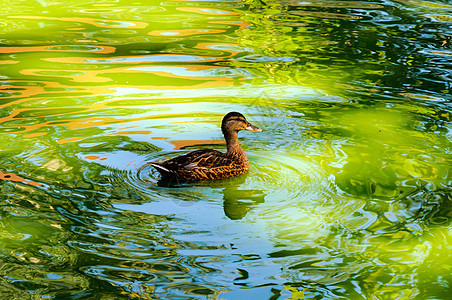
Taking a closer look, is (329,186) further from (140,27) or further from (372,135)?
(140,27)

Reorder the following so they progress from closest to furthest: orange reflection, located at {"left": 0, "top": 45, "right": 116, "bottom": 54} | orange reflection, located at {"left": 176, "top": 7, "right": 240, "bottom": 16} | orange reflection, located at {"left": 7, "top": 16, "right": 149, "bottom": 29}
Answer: orange reflection, located at {"left": 0, "top": 45, "right": 116, "bottom": 54}, orange reflection, located at {"left": 7, "top": 16, "right": 149, "bottom": 29}, orange reflection, located at {"left": 176, "top": 7, "right": 240, "bottom": 16}

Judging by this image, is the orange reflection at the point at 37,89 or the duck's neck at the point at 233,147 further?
the orange reflection at the point at 37,89

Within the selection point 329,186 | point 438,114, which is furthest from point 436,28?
point 329,186

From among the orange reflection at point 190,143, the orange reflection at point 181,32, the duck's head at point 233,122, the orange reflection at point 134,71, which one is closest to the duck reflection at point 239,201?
the duck's head at point 233,122

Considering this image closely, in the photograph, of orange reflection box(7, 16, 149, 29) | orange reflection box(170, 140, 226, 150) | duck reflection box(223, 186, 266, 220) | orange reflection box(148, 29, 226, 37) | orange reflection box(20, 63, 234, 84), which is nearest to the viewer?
duck reflection box(223, 186, 266, 220)

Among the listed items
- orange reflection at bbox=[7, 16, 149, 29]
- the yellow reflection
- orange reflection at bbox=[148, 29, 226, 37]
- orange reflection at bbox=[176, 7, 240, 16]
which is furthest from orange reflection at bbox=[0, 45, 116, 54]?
orange reflection at bbox=[176, 7, 240, 16]

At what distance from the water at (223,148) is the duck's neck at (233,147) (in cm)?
22

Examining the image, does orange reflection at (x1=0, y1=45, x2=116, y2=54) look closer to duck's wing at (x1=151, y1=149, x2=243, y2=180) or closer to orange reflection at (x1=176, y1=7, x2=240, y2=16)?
orange reflection at (x1=176, y1=7, x2=240, y2=16)

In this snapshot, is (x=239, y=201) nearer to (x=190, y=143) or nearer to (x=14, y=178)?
(x=190, y=143)

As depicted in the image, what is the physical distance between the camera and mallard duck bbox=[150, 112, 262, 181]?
701 centimetres

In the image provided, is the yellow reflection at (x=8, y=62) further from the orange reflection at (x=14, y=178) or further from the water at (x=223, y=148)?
the orange reflection at (x=14, y=178)

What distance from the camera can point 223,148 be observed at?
27.1ft

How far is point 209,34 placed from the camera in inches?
539

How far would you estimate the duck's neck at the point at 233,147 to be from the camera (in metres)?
7.44
